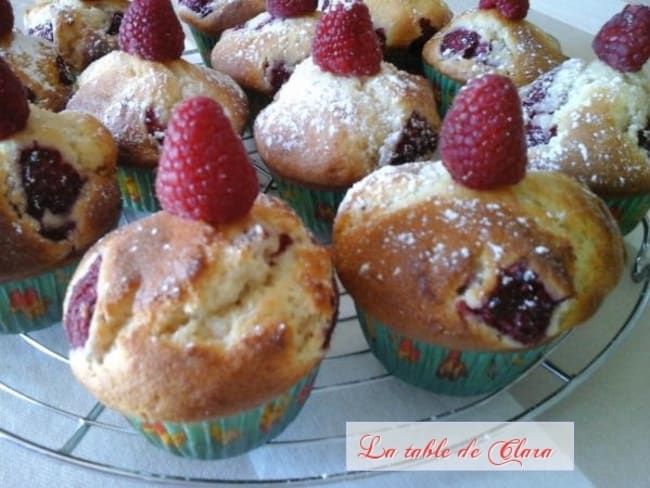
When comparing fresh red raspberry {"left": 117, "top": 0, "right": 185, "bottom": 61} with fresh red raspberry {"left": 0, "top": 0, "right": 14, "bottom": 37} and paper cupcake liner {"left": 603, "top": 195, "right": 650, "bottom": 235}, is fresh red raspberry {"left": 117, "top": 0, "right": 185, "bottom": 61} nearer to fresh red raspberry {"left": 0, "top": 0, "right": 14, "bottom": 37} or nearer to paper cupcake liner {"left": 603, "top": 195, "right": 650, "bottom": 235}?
fresh red raspberry {"left": 0, "top": 0, "right": 14, "bottom": 37}

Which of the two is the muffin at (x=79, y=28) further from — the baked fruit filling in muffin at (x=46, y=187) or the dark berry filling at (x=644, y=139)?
the dark berry filling at (x=644, y=139)

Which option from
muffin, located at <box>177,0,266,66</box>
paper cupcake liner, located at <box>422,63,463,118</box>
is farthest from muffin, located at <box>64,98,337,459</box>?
muffin, located at <box>177,0,266,66</box>

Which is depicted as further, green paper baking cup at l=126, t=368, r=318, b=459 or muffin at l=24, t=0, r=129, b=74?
muffin at l=24, t=0, r=129, b=74

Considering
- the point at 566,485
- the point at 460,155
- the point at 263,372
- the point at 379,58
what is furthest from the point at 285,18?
the point at 566,485

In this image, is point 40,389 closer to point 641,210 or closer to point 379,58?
point 379,58

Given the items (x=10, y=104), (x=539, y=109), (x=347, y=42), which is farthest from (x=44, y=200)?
(x=539, y=109)

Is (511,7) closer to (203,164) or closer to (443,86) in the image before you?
(443,86)
